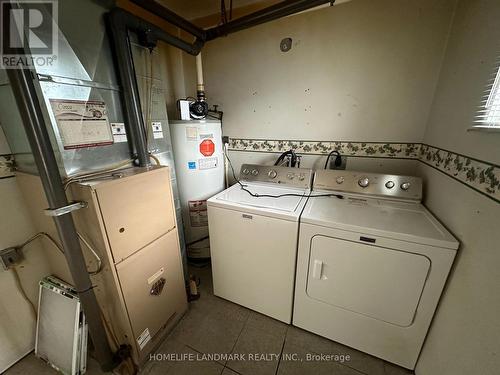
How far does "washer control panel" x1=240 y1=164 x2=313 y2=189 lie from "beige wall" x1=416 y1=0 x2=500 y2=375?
81 cm

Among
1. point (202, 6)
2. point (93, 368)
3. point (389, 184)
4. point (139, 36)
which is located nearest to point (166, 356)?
point (93, 368)

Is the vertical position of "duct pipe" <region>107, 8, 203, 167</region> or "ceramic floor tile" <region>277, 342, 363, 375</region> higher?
"duct pipe" <region>107, 8, 203, 167</region>

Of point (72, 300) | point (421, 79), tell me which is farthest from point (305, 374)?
point (421, 79)

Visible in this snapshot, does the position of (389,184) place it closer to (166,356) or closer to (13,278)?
(166,356)

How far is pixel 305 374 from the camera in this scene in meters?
1.24

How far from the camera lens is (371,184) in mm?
1495

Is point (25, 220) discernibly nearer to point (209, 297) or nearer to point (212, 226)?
point (212, 226)

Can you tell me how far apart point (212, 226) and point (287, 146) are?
3.31 ft

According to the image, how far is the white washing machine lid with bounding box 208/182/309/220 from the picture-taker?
129cm

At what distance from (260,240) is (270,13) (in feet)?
5.06

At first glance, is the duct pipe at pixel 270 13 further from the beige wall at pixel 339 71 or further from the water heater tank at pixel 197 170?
the water heater tank at pixel 197 170

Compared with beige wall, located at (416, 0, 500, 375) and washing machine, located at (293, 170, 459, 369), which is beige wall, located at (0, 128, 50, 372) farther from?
beige wall, located at (416, 0, 500, 375)

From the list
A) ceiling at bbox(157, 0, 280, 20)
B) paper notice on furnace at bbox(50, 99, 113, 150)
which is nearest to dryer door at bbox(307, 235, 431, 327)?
paper notice on furnace at bbox(50, 99, 113, 150)
